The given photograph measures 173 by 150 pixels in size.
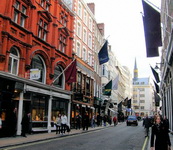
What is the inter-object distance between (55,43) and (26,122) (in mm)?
10614

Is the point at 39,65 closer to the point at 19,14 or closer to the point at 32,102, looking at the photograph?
the point at 32,102

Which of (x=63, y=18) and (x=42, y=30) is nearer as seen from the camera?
(x=42, y=30)

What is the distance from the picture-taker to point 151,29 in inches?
595

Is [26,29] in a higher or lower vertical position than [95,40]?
lower

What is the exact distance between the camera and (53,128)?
77.0ft

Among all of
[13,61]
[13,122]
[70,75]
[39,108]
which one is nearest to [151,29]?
[70,75]

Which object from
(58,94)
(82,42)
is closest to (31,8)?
(58,94)

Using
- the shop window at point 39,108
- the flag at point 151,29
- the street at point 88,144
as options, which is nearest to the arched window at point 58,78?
the shop window at point 39,108

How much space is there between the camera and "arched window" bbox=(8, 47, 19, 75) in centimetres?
1781

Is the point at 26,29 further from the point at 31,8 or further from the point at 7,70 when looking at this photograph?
the point at 7,70

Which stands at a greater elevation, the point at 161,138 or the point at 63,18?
Answer: the point at 63,18

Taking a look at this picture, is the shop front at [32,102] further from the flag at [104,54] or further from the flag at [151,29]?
the flag at [151,29]

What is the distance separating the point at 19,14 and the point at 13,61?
4016 mm

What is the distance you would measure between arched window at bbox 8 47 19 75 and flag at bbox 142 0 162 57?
10.1 metres
